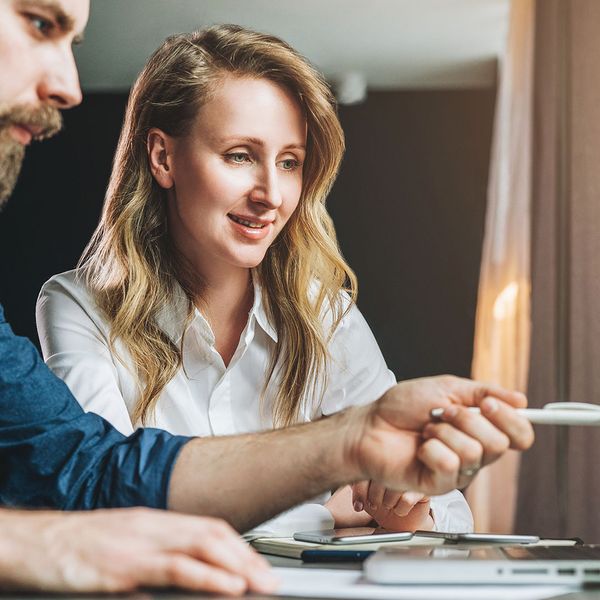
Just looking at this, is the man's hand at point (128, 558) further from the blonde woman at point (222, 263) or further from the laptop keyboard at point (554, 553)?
the blonde woman at point (222, 263)

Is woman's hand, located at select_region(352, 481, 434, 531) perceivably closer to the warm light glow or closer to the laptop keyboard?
the laptop keyboard

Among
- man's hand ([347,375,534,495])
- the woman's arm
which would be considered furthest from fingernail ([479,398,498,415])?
the woman's arm

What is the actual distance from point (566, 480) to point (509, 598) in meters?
1.51

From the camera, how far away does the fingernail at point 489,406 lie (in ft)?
2.47

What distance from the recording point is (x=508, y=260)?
2.69 meters

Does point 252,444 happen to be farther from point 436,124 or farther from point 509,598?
point 436,124

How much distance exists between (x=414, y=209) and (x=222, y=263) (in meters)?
1.98

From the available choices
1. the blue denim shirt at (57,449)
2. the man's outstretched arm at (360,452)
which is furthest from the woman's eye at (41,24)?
the man's outstretched arm at (360,452)

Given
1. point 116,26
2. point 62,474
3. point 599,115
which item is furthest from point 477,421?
point 116,26

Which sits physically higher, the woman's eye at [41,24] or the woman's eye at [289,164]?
the woman's eye at [289,164]

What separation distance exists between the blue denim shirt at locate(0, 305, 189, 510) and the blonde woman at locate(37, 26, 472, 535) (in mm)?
376

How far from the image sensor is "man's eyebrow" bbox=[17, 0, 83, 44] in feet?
3.11

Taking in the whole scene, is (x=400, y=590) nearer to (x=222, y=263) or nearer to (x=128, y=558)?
(x=128, y=558)

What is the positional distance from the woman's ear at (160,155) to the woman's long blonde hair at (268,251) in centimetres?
1
